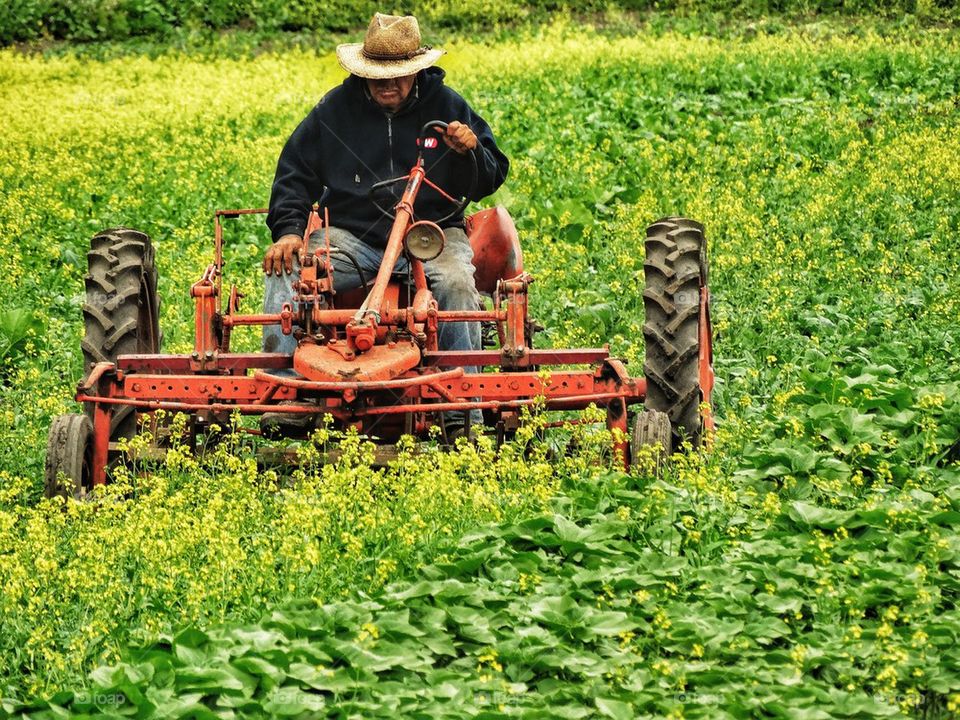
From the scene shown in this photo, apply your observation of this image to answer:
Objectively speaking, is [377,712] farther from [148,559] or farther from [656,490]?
[656,490]

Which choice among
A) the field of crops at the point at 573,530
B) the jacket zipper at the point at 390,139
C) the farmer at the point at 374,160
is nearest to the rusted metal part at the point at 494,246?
the farmer at the point at 374,160

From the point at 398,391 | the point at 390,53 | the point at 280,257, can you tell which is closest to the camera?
the point at 398,391

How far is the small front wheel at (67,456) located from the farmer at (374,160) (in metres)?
1.40

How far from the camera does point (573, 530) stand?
7719mm

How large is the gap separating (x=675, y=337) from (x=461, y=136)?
65.2 inches

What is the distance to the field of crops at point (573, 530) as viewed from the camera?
644 centimetres

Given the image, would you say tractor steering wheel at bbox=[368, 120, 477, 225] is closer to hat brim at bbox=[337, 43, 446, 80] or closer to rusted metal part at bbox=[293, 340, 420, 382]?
hat brim at bbox=[337, 43, 446, 80]

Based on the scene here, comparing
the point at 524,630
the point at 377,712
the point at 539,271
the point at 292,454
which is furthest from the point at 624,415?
the point at 539,271

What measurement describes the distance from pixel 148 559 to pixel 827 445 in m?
3.73

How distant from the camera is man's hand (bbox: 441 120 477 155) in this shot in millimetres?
9820

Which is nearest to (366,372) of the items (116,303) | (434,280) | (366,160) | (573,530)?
(434,280)

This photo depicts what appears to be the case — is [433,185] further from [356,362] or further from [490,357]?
[356,362]

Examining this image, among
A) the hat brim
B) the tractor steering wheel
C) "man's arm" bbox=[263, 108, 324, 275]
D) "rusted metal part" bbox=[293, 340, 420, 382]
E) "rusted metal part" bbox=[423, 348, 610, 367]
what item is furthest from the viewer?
"man's arm" bbox=[263, 108, 324, 275]

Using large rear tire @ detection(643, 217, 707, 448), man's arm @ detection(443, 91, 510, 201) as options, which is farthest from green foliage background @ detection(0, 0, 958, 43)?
large rear tire @ detection(643, 217, 707, 448)
